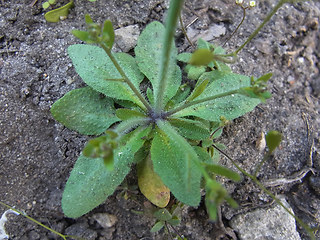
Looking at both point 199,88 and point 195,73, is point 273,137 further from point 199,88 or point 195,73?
point 195,73

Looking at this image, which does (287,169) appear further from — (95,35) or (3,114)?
(3,114)

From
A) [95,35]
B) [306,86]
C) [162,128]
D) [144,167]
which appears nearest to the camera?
[95,35]

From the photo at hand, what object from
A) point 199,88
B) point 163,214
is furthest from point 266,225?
point 199,88

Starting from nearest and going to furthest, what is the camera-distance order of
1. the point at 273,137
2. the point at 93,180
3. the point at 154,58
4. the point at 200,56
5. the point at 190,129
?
the point at 200,56, the point at 273,137, the point at 93,180, the point at 190,129, the point at 154,58

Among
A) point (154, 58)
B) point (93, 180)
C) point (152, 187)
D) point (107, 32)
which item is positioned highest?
point (107, 32)

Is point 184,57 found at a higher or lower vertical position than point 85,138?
higher

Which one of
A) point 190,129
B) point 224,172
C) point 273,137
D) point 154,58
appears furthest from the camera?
point 154,58

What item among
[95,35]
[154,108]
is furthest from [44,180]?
[95,35]
